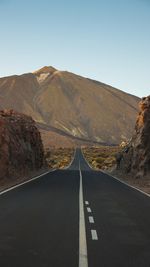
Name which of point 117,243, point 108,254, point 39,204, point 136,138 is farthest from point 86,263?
point 136,138

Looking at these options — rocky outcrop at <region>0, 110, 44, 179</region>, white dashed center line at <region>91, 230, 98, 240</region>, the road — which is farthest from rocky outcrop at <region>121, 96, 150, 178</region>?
white dashed center line at <region>91, 230, 98, 240</region>

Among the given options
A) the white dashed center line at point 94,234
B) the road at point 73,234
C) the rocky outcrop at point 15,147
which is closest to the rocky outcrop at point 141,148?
the rocky outcrop at point 15,147

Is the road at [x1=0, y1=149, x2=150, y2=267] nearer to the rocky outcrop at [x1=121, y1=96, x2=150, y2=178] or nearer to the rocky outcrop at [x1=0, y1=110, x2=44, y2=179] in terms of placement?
the rocky outcrop at [x1=0, y1=110, x2=44, y2=179]

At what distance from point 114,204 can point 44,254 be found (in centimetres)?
1018

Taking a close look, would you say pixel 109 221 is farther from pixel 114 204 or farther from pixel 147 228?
pixel 114 204

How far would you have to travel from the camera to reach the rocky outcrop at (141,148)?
41.8m

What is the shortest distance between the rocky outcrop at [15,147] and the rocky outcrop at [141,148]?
10019 millimetres

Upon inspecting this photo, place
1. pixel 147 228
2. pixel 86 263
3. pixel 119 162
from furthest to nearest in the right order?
pixel 119 162 < pixel 147 228 < pixel 86 263

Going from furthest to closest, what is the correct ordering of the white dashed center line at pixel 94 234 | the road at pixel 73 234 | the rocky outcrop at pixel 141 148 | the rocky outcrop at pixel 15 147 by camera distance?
the rocky outcrop at pixel 141 148 → the rocky outcrop at pixel 15 147 → the white dashed center line at pixel 94 234 → the road at pixel 73 234

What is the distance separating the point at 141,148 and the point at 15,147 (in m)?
11.7

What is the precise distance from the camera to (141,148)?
144 feet

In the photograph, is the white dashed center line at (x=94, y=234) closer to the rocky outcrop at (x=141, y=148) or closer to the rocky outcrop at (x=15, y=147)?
the rocky outcrop at (x=15, y=147)

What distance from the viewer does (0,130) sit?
110 ft

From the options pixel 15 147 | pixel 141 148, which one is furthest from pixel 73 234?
pixel 141 148
